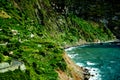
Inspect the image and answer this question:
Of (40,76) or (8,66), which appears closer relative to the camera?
(8,66)

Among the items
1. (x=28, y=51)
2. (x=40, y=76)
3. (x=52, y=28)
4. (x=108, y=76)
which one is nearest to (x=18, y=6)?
(x=52, y=28)

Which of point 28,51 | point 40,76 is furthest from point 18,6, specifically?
point 40,76

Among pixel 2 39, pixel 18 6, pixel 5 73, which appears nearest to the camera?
pixel 5 73

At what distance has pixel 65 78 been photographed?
7556 centimetres

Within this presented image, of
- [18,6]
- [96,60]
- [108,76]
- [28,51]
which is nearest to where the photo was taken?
[28,51]

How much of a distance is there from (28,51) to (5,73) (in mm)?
20783

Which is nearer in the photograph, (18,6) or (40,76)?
(40,76)

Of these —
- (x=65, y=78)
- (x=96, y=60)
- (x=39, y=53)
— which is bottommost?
(x=96, y=60)

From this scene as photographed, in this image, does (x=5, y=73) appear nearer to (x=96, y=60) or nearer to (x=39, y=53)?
(x=39, y=53)

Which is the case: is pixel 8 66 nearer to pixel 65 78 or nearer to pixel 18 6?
pixel 65 78

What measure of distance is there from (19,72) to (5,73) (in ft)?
10.0

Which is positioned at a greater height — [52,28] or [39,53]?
[39,53]

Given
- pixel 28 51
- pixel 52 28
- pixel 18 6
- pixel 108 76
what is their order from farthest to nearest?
1. pixel 52 28
2. pixel 18 6
3. pixel 108 76
4. pixel 28 51

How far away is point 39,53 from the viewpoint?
78250 mm
